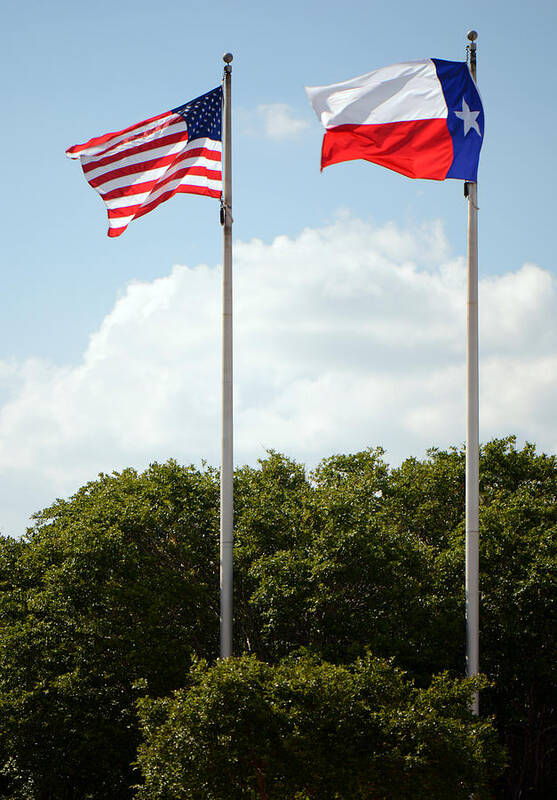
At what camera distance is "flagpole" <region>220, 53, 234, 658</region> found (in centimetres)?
1984

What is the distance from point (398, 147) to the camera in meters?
19.1

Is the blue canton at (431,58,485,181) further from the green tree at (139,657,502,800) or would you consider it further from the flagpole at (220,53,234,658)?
the green tree at (139,657,502,800)

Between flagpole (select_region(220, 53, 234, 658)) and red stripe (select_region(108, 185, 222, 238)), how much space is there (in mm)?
528

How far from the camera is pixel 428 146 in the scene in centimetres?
1912

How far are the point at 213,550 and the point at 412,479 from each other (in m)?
8.99

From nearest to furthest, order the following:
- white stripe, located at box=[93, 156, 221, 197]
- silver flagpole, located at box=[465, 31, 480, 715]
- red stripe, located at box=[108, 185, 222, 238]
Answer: silver flagpole, located at box=[465, 31, 480, 715] < red stripe, located at box=[108, 185, 222, 238] < white stripe, located at box=[93, 156, 221, 197]

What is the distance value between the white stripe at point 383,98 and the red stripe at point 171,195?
9.52 ft

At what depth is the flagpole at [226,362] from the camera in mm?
19844

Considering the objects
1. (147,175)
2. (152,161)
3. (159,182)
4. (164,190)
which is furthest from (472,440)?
(152,161)

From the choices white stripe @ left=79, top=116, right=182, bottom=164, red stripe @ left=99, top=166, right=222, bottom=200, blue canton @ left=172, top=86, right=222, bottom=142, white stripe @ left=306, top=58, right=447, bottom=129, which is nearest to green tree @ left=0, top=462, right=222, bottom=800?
red stripe @ left=99, top=166, right=222, bottom=200

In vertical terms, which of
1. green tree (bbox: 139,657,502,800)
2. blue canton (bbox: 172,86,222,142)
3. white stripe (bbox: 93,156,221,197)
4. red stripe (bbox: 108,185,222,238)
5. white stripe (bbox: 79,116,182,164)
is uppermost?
blue canton (bbox: 172,86,222,142)

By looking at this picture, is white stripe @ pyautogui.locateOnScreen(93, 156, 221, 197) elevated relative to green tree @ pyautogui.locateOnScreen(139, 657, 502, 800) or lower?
elevated

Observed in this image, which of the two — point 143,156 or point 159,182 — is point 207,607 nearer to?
point 159,182

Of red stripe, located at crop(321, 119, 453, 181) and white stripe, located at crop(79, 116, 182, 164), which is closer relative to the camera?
red stripe, located at crop(321, 119, 453, 181)
